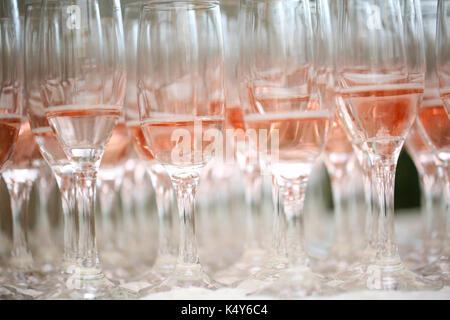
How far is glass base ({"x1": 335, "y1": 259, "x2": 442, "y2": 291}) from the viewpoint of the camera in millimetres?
751

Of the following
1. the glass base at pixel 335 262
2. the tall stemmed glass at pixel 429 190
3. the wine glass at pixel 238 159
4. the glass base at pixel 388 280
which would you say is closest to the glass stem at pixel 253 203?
the wine glass at pixel 238 159

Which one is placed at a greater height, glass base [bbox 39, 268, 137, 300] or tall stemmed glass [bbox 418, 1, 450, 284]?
tall stemmed glass [bbox 418, 1, 450, 284]

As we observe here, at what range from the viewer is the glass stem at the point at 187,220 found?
794 millimetres

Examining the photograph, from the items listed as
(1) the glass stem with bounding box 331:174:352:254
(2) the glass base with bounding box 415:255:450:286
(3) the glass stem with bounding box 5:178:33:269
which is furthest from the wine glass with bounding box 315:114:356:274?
(3) the glass stem with bounding box 5:178:33:269

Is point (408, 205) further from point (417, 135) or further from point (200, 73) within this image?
point (200, 73)

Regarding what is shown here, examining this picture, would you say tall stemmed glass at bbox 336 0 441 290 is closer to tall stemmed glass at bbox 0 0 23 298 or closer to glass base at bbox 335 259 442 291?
glass base at bbox 335 259 442 291

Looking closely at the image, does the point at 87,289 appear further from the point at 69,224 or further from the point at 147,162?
the point at 147,162

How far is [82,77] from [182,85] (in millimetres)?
100

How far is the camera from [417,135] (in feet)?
4.03

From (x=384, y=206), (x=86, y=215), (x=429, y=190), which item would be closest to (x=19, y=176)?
(x=86, y=215)

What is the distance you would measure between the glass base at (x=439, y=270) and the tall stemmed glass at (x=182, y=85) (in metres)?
0.25

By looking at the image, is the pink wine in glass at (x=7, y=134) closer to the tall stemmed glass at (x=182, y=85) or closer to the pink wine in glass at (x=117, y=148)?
the tall stemmed glass at (x=182, y=85)

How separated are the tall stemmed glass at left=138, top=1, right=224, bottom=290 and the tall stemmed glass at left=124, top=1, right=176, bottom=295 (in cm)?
16

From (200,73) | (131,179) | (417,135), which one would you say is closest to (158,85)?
(200,73)
